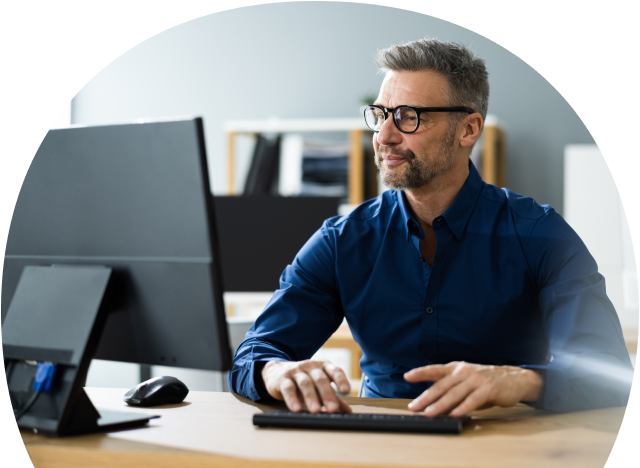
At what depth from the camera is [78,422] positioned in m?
0.83

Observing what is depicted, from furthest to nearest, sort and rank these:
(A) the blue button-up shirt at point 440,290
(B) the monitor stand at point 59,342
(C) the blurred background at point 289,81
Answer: (C) the blurred background at point 289,81
(A) the blue button-up shirt at point 440,290
(B) the monitor stand at point 59,342

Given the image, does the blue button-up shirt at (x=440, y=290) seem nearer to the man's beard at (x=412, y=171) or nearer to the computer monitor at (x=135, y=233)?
the man's beard at (x=412, y=171)

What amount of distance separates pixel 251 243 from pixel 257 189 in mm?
1046

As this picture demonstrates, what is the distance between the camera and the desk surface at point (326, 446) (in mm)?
711

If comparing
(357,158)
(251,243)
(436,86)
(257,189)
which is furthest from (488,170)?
(436,86)

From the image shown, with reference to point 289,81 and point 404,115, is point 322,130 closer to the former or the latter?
point 289,81

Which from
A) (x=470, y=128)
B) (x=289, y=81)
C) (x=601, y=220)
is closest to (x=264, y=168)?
(x=289, y=81)

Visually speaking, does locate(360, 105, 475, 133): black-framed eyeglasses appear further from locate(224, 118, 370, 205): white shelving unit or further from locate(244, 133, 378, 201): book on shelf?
locate(244, 133, 378, 201): book on shelf

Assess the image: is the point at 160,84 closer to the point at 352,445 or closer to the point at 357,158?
the point at 357,158

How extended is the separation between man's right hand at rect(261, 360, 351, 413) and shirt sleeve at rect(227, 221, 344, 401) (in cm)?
9

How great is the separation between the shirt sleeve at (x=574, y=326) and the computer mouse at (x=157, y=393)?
0.56 metres

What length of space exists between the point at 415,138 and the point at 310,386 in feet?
2.29

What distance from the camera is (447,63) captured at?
1.45 m

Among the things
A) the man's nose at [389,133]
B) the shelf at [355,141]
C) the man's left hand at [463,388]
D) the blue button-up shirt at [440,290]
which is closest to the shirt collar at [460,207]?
A: the blue button-up shirt at [440,290]
